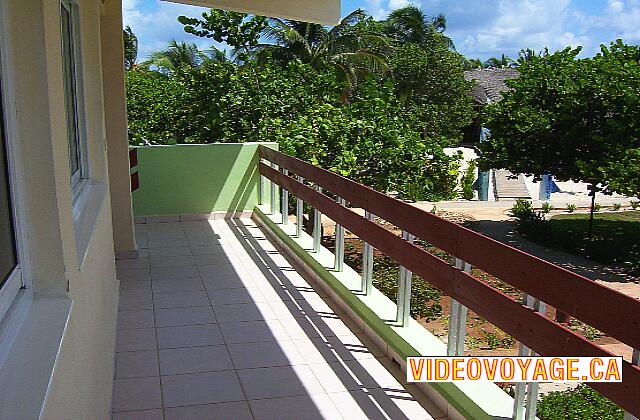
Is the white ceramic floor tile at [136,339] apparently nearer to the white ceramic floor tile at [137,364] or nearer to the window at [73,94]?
the white ceramic floor tile at [137,364]

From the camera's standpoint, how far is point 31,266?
2066 millimetres

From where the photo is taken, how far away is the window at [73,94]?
3.85 metres

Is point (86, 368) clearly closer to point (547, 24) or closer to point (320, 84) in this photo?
point (320, 84)

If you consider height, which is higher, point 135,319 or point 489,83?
point 489,83

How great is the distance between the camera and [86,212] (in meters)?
3.60

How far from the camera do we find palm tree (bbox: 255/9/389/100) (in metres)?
20.9

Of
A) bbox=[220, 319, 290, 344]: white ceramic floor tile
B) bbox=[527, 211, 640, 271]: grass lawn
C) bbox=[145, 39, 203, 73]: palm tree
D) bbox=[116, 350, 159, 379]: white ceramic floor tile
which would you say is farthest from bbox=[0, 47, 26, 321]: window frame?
bbox=[145, 39, 203, 73]: palm tree

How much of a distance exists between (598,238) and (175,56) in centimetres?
1884

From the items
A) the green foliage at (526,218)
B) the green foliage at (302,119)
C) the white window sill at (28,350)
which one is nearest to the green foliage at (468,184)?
the green foliage at (526,218)

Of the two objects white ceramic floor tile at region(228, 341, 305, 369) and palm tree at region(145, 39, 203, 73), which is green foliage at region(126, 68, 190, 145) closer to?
white ceramic floor tile at region(228, 341, 305, 369)

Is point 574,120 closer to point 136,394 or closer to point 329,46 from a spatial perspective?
point 329,46

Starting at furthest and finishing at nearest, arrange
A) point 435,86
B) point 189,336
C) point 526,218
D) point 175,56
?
point 435,86
point 175,56
point 526,218
point 189,336

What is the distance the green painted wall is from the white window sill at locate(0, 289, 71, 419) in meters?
6.33

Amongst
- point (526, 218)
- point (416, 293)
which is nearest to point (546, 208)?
point (526, 218)
